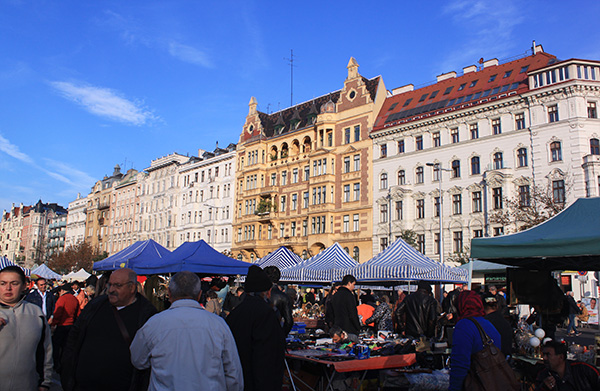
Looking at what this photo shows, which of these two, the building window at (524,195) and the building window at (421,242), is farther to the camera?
the building window at (421,242)

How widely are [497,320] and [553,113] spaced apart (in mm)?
31235

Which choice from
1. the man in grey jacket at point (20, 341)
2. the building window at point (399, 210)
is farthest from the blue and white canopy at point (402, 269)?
the building window at point (399, 210)

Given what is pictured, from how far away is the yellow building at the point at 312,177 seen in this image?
44594 millimetres

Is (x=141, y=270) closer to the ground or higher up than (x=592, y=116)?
closer to the ground

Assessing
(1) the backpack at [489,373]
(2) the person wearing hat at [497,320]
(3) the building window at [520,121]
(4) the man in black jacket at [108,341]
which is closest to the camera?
(4) the man in black jacket at [108,341]

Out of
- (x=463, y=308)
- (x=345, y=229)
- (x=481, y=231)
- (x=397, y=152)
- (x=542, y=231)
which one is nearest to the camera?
(x=463, y=308)

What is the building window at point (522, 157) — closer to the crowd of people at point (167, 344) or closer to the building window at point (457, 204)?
the building window at point (457, 204)

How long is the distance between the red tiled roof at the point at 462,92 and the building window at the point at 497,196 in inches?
252

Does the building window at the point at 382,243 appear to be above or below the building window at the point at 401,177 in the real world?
below

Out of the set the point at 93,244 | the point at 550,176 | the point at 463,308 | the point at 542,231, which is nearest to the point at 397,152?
the point at 550,176

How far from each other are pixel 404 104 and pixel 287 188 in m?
14.4

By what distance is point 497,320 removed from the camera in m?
6.73

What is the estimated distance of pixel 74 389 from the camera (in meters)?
4.75

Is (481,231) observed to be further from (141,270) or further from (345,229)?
(141,270)
